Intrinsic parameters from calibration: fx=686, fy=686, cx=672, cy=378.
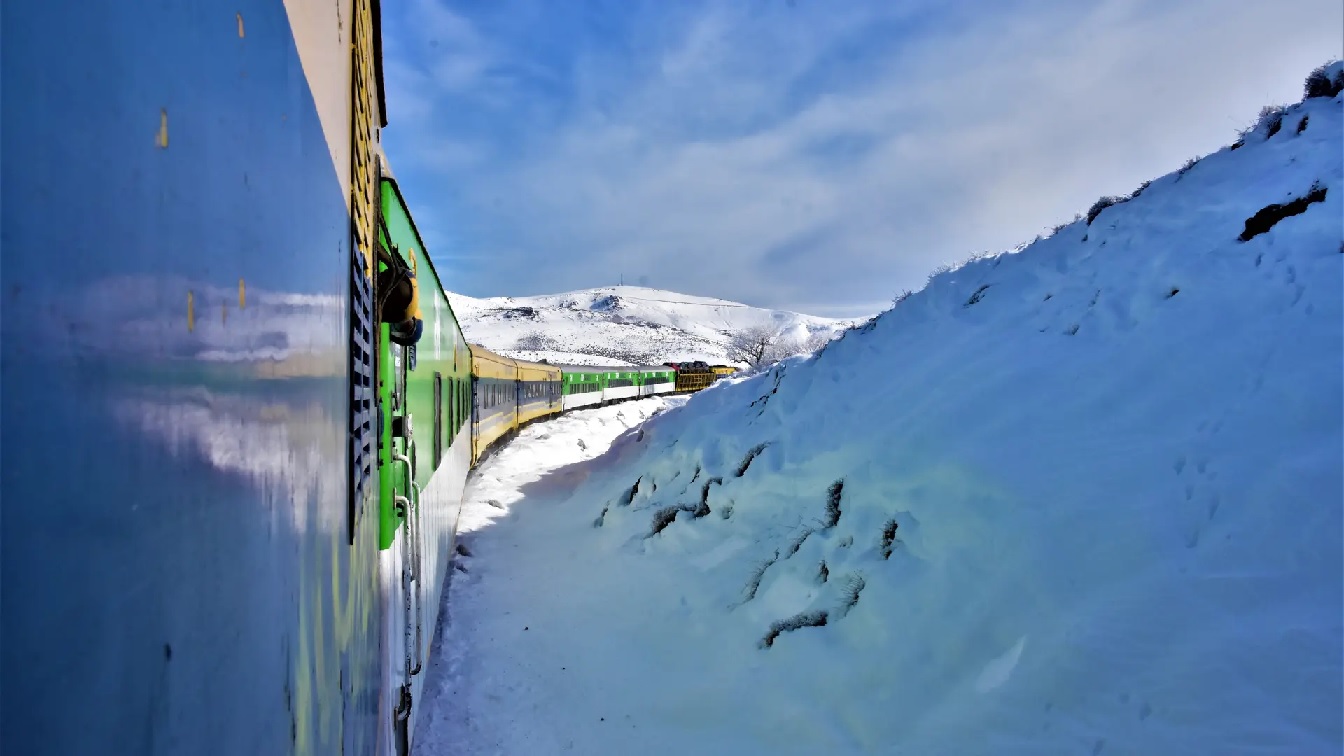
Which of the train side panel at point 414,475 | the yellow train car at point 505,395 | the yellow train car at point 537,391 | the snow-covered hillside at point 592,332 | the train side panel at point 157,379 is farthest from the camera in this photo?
the snow-covered hillside at point 592,332

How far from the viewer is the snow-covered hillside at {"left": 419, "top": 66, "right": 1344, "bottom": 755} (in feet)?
11.6

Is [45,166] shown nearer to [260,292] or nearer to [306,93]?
[260,292]

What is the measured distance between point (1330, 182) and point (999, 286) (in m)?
3.11

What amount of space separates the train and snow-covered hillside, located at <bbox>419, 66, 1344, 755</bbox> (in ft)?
11.9

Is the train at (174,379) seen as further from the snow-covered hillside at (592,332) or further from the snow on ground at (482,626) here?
the snow-covered hillside at (592,332)

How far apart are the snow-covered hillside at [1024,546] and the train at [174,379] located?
3.62 m

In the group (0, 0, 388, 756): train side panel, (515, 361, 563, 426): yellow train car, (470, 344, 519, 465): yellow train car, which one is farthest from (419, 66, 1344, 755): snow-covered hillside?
(515, 361, 563, 426): yellow train car

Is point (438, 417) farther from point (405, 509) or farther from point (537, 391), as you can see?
point (537, 391)

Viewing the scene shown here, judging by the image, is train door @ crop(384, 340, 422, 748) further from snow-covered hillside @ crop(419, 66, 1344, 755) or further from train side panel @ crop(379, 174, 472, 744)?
snow-covered hillside @ crop(419, 66, 1344, 755)

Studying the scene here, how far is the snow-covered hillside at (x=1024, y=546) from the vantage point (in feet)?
11.6

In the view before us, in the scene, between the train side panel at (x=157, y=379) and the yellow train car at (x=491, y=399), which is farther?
the yellow train car at (x=491, y=399)

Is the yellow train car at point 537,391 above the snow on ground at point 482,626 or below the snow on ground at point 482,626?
above

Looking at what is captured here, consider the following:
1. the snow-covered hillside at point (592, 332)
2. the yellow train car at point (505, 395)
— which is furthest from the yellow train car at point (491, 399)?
the snow-covered hillside at point (592, 332)

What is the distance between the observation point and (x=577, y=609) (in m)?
7.34
